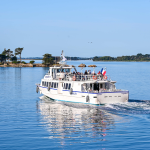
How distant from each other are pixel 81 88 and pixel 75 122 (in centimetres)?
1064

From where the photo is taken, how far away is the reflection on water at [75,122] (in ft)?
86.4

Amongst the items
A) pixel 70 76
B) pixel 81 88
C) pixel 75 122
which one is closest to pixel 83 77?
pixel 70 76

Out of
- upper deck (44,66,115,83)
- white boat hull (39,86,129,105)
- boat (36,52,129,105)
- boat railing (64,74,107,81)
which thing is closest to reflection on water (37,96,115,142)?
white boat hull (39,86,129,105)

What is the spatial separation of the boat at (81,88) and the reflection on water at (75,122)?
6.25ft

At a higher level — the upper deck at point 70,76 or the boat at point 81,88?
the upper deck at point 70,76

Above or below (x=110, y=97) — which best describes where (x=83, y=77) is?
above

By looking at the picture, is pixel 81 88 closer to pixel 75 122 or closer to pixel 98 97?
pixel 98 97

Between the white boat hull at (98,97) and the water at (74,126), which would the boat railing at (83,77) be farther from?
the water at (74,126)

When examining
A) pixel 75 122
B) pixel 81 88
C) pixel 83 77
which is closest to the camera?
pixel 75 122

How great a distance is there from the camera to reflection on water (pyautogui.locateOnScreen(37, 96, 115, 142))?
26.3 m

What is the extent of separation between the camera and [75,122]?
100 feet

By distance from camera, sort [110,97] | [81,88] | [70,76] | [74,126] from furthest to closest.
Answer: [70,76], [81,88], [110,97], [74,126]

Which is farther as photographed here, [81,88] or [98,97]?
[81,88]

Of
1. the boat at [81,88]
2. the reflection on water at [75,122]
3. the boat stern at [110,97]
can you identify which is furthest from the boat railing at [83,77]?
the reflection on water at [75,122]
